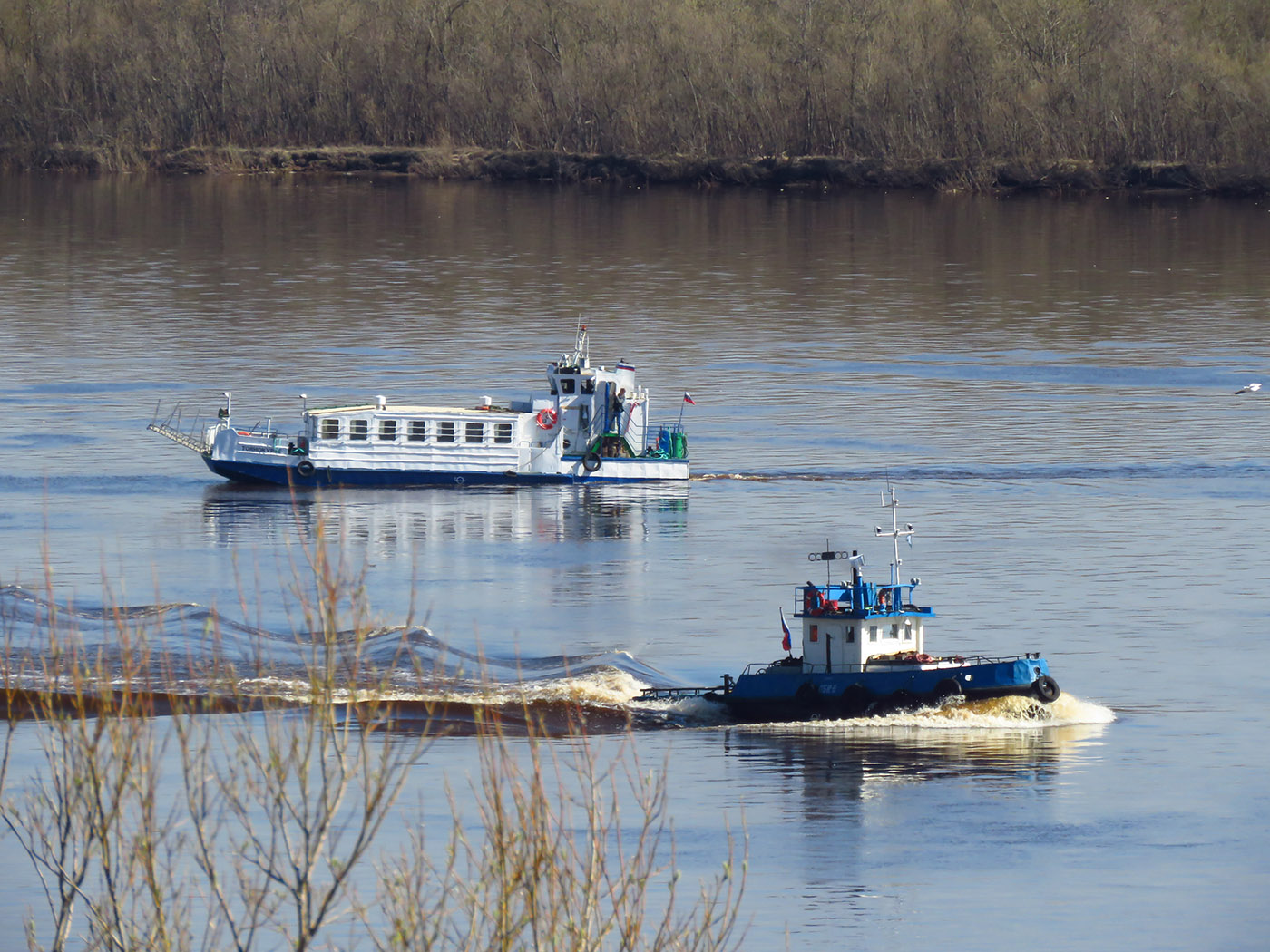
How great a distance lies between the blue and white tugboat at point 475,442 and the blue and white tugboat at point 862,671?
3145 cm

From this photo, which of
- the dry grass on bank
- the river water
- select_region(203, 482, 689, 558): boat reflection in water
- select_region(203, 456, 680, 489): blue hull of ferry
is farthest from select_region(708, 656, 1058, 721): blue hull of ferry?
select_region(203, 456, 680, 489): blue hull of ferry

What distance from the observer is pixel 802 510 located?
261 ft

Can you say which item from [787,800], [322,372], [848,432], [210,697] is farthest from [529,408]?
[210,697]

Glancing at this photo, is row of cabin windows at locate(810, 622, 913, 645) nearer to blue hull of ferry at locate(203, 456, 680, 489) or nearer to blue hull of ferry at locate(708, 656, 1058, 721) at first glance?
blue hull of ferry at locate(708, 656, 1058, 721)

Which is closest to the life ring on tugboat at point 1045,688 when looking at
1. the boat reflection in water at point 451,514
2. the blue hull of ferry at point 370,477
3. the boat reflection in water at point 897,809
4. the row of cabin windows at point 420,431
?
the boat reflection in water at point 897,809

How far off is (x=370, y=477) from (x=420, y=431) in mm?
2681

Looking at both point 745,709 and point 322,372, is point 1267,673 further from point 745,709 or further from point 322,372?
point 322,372

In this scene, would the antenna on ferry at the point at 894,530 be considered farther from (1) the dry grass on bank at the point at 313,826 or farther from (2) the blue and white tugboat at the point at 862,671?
(1) the dry grass on bank at the point at 313,826

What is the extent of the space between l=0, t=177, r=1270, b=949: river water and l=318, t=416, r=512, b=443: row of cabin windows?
2580 millimetres

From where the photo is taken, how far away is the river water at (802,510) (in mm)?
44781

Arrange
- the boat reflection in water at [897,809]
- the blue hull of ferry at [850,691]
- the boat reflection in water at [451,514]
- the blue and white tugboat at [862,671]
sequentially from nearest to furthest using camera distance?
the boat reflection in water at [897,809]
the blue and white tugboat at [862,671]
the blue hull of ferry at [850,691]
the boat reflection in water at [451,514]

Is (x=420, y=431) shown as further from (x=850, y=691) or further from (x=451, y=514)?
(x=850, y=691)

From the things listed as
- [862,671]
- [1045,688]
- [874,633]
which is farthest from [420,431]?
[1045,688]

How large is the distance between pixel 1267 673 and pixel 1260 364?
59718 millimetres
